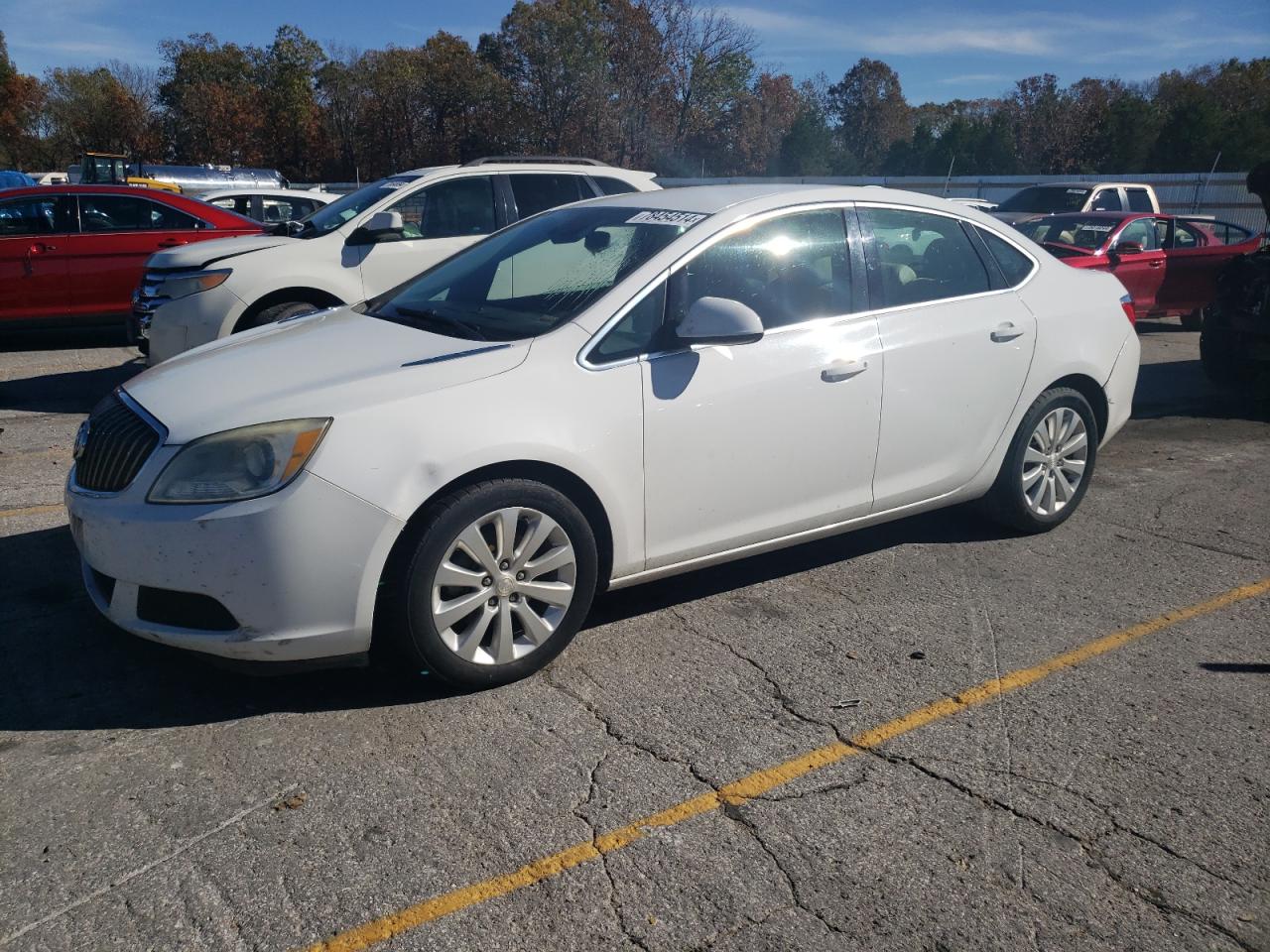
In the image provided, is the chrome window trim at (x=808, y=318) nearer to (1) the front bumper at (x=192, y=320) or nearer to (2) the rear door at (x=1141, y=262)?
(1) the front bumper at (x=192, y=320)

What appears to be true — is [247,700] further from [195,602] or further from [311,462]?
[311,462]

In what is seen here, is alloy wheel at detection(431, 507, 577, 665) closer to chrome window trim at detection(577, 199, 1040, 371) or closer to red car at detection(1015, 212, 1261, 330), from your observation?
chrome window trim at detection(577, 199, 1040, 371)

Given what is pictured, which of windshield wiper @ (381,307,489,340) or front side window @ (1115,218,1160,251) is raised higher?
front side window @ (1115,218,1160,251)

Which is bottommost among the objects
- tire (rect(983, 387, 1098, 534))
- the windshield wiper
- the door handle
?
tire (rect(983, 387, 1098, 534))

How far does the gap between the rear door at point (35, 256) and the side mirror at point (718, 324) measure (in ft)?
29.1

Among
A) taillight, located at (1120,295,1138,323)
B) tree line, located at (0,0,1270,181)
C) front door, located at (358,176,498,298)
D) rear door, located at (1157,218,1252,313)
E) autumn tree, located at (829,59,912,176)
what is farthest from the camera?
autumn tree, located at (829,59,912,176)

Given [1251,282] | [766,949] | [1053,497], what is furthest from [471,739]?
[1251,282]

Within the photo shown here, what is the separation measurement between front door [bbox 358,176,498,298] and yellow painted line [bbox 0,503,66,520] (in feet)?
11.2

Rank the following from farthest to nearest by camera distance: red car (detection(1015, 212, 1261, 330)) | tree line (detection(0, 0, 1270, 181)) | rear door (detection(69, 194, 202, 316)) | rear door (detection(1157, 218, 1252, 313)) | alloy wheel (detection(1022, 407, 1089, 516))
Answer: tree line (detection(0, 0, 1270, 181)), rear door (detection(1157, 218, 1252, 313)), red car (detection(1015, 212, 1261, 330)), rear door (detection(69, 194, 202, 316)), alloy wheel (detection(1022, 407, 1089, 516))

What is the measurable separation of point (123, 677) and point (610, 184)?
6.99 m

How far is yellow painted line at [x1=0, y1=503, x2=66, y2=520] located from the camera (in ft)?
18.4

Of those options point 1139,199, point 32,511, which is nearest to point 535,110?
point 1139,199

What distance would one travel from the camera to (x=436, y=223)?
8.98 metres

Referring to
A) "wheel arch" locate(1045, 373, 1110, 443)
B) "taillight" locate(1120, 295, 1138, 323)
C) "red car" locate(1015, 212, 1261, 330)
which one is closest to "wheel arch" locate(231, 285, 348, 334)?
"wheel arch" locate(1045, 373, 1110, 443)
